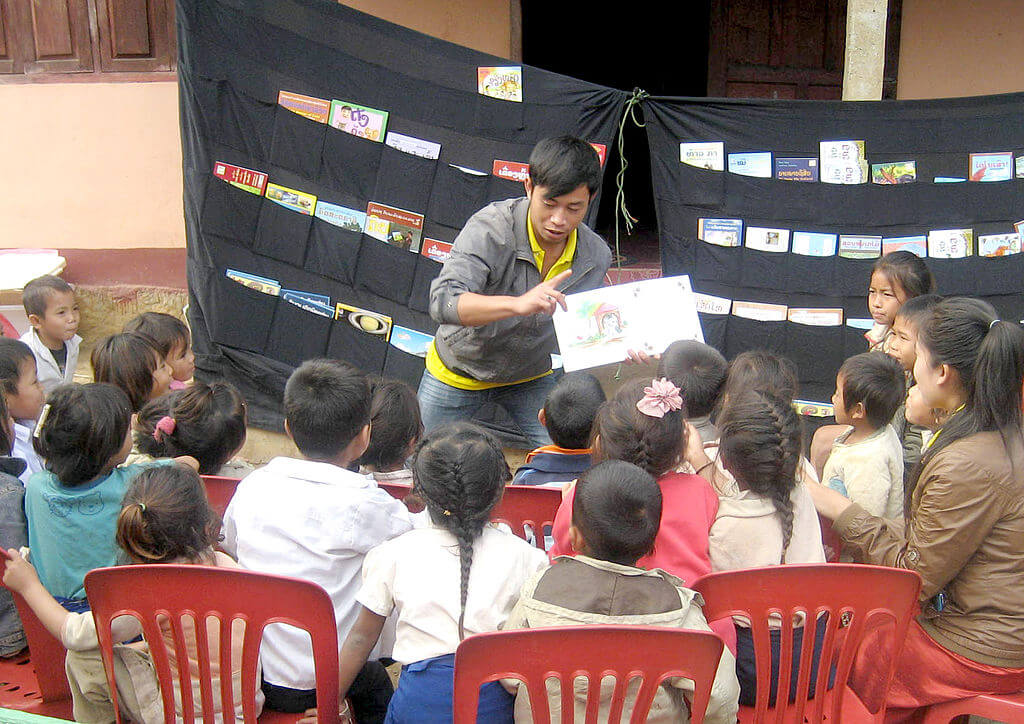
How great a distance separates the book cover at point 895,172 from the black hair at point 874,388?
1.82 metres

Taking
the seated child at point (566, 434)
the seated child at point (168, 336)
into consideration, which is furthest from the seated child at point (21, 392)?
the seated child at point (566, 434)

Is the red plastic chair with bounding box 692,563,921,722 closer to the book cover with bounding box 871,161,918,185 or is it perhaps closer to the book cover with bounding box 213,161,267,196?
the book cover with bounding box 871,161,918,185

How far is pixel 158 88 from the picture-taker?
542 centimetres

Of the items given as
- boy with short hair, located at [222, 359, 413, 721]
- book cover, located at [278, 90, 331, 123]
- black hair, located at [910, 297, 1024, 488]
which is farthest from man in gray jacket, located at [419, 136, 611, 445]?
book cover, located at [278, 90, 331, 123]

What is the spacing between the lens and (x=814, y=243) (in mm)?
4418

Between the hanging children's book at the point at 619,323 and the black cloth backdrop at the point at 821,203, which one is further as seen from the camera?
the black cloth backdrop at the point at 821,203

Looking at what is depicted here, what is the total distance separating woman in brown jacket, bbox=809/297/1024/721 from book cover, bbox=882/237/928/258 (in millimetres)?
2154

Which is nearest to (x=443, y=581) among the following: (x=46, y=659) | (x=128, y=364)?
(x=46, y=659)

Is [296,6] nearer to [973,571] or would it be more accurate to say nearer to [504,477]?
[504,477]

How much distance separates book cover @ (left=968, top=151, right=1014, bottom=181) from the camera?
4266 mm

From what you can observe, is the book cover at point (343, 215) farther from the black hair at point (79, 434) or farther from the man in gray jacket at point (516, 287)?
the black hair at point (79, 434)

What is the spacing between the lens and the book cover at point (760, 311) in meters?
4.50

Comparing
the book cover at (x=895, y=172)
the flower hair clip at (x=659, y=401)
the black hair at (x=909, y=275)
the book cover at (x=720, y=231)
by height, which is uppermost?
the book cover at (x=895, y=172)

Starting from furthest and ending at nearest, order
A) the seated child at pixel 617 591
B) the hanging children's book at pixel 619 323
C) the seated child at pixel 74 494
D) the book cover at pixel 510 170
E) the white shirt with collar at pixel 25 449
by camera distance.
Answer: the book cover at pixel 510 170 < the hanging children's book at pixel 619 323 < the white shirt with collar at pixel 25 449 < the seated child at pixel 74 494 < the seated child at pixel 617 591
